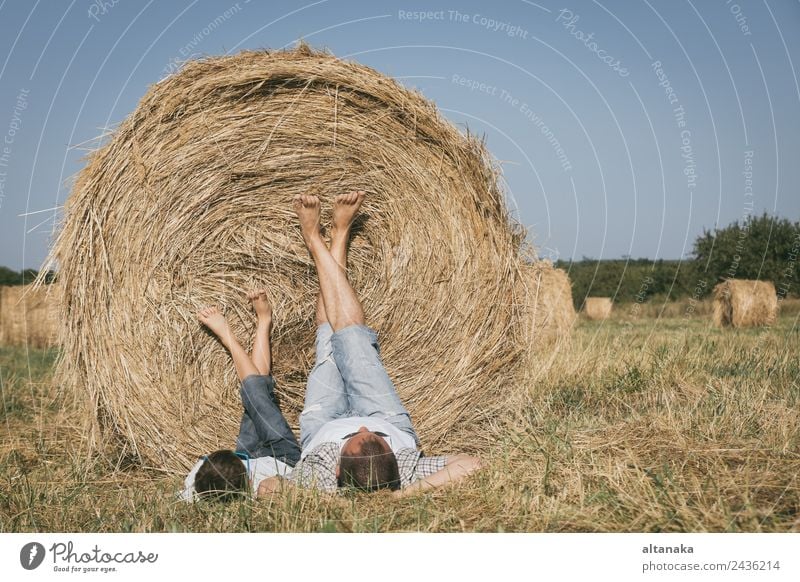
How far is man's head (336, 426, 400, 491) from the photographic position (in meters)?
2.62

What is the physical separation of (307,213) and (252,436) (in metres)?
1.22

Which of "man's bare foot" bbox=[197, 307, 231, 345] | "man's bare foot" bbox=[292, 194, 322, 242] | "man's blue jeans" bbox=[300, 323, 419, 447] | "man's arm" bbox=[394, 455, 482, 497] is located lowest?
"man's arm" bbox=[394, 455, 482, 497]

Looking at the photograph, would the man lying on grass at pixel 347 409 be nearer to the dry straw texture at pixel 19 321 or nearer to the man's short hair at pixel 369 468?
the man's short hair at pixel 369 468

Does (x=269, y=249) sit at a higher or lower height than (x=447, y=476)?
higher

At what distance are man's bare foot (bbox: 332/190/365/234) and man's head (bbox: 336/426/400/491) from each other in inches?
50.8

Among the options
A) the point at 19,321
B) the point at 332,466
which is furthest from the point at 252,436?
the point at 19,321

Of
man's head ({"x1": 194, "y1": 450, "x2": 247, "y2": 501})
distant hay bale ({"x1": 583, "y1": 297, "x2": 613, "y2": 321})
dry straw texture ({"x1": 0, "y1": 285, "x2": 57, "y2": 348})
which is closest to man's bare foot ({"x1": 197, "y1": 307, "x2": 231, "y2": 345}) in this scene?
man's head ({"x1": 194, "y1": 450, "x2": 247, "y2": 501})

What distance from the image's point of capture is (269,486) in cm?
273

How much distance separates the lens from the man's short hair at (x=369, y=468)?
103 inches

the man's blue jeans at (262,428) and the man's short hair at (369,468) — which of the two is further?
the man's blue jeans at (262,428)

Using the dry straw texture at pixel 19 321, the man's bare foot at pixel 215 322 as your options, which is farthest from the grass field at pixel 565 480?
the dry straw texture at pixel 19 321

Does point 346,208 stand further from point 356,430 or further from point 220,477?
point 220,477

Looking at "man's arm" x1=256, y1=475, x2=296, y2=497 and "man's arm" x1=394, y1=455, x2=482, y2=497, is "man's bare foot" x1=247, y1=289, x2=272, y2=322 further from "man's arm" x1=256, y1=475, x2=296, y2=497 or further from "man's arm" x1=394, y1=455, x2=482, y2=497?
"man's arm" x1=394, y1=455, x2=482, y2=497

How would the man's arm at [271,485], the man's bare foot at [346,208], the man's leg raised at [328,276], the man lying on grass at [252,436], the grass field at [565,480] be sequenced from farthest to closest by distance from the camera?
the man's bare foot at [346,208]
the man's leg raised at [328,276]
the man lying on grass at [252,436]
the man's arm at [271,485]
the grass field at [565,480]
